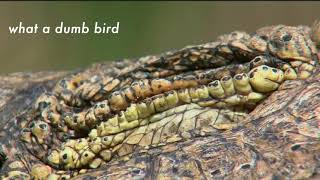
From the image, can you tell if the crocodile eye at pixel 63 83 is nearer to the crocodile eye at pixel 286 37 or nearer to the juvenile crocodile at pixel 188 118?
the juvenile crocodile at pixel 188 118

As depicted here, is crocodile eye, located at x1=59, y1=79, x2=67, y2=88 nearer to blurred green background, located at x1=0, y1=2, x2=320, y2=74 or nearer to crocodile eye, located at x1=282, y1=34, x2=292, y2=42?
crocodile eye, located at x1=282, y1=34, x2=292, y2=42

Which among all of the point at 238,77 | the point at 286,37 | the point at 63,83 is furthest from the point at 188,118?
the point at 63,83

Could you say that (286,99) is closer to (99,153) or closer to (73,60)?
(99,153)

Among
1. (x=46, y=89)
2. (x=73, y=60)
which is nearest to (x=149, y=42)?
(x=73, y=60)

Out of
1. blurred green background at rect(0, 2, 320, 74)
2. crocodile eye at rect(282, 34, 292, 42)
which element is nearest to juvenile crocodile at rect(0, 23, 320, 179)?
crocodile eye at rect(282, 34, 292, 42)

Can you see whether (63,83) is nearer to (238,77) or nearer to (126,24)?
(238,77)

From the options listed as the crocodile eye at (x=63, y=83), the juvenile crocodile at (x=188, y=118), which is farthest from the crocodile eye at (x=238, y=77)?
the crocodile eye at (x=63, y=83)
